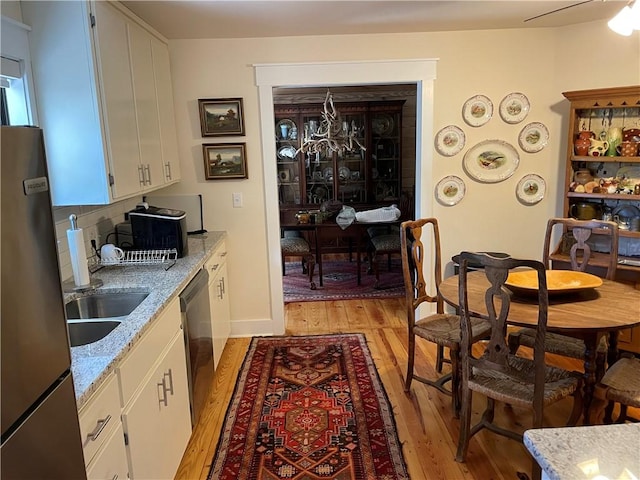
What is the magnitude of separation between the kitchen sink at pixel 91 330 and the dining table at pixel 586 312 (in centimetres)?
157

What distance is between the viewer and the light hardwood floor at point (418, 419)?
217 cm

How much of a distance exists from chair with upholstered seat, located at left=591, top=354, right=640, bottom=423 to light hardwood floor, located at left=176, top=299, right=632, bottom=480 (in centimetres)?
36

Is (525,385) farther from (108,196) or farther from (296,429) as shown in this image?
(108,196)

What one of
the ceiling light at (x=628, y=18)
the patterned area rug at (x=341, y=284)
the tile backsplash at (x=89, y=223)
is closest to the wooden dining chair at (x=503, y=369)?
the ceiling light at (x=628, y=18)

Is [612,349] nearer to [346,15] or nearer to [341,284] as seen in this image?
[346,15]

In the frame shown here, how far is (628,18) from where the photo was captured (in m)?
1.90

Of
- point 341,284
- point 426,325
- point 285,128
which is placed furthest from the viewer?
point 285,128

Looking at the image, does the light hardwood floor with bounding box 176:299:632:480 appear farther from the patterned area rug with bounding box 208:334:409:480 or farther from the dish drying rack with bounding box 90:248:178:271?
the dish drying rack with bounding box 90:248:178:271

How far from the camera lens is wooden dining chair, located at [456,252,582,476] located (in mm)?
1897

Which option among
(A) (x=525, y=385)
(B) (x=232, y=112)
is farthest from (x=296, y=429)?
(B) (x=232, y=112)

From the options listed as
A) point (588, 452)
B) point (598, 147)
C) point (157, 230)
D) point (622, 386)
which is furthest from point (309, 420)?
point (598, 147)

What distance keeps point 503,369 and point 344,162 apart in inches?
178

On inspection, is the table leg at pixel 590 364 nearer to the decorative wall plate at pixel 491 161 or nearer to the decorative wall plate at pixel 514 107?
the decorative wall plate at pixel 491 161

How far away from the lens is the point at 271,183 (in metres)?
3.56
